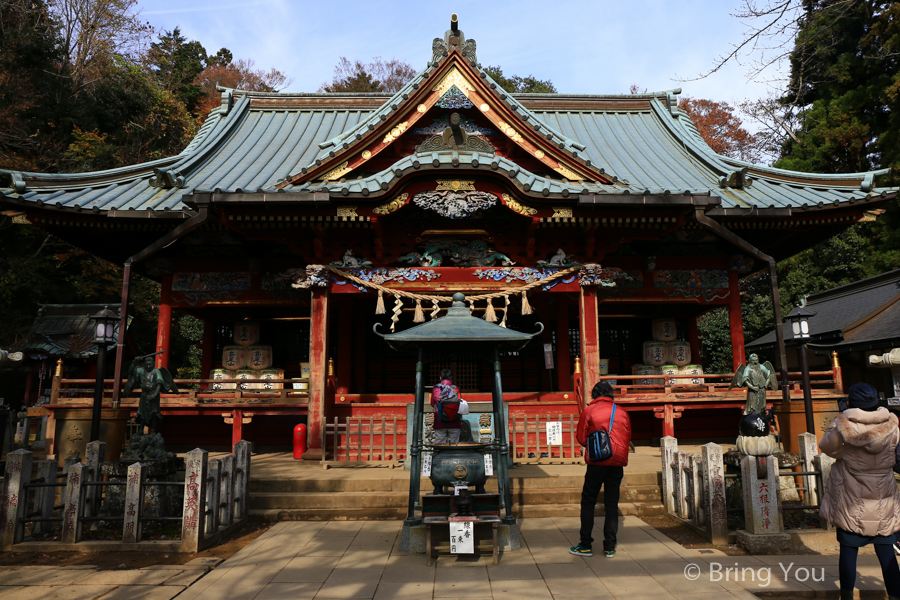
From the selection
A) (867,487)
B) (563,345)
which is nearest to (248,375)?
(563,345)

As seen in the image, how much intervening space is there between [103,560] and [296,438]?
4572mm

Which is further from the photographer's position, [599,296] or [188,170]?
[188,170]

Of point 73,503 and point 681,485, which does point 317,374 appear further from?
point 681,485

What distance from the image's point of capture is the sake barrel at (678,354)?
13.7m

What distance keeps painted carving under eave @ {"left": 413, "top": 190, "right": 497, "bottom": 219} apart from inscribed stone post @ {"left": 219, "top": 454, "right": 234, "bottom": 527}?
18.9ft

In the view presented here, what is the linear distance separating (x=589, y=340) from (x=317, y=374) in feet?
18.1

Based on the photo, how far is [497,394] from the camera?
21.9 ft

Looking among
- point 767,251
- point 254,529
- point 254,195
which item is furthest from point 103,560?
point 767,251

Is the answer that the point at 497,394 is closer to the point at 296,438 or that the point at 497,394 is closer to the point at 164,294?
the point at 296,438

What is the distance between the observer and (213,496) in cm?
675

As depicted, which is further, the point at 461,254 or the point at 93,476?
the point at 461,254

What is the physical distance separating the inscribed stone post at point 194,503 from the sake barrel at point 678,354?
37.0 feet

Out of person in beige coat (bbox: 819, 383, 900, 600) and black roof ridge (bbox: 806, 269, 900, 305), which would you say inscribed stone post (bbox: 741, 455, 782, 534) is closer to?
person in beige coat (bbox: 819, 383, 900, 600)

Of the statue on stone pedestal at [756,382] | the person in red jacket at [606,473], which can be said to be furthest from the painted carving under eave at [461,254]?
the person in red jacket at [606,473]
